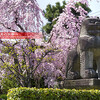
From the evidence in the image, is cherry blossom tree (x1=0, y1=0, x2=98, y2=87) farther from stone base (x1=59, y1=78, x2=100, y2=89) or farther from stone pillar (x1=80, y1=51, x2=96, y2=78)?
stone pillar (x1=80, y1=51, x2=96, y2=78)

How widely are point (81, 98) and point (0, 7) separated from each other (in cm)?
799

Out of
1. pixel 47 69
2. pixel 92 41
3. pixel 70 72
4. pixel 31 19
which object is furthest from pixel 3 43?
pixel 92 41

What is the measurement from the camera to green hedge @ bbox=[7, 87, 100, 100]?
20.8 ft

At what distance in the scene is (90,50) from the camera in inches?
314

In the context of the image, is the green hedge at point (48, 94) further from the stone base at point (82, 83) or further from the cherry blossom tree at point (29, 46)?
the cherry blossom tree at point (29, 46)

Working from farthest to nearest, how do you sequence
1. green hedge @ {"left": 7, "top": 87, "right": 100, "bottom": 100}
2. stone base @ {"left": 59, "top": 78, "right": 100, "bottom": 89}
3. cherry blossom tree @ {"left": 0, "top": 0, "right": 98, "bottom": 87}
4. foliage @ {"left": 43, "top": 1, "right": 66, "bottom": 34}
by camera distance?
1. foliage @ {"left": 43, "top": 1, "right": 66, "bottom": 34}
2. cherry blossom tree @ {"left": 0, "top": 0, "right": 98, "bottom": 87}
3. stone base @ {"left": 59, "top": 78, "right": 100, "bottom": 89}
4. green hedge @ {"left": 7, "top": 87, "right": 100, "bottom": 100}

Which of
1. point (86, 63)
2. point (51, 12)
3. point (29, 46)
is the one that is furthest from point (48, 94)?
point (51, 12)

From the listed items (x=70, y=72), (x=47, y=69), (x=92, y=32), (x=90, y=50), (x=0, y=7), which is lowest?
(x=47, y=69)

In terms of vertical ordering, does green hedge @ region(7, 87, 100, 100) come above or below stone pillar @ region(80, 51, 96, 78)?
below

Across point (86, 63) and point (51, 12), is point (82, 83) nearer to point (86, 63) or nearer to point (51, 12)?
point (86, 63)

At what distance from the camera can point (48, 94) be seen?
21.2ft

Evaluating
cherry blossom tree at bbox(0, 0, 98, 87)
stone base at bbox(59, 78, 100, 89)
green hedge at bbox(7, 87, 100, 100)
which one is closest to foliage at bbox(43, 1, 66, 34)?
cherry blossom tree at bbox(0, 0, 98, 87)

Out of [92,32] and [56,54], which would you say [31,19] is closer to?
[56,54]

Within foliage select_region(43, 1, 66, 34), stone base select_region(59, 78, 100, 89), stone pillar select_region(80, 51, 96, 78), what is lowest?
stone base select_region(59, 78, 100, 89)
